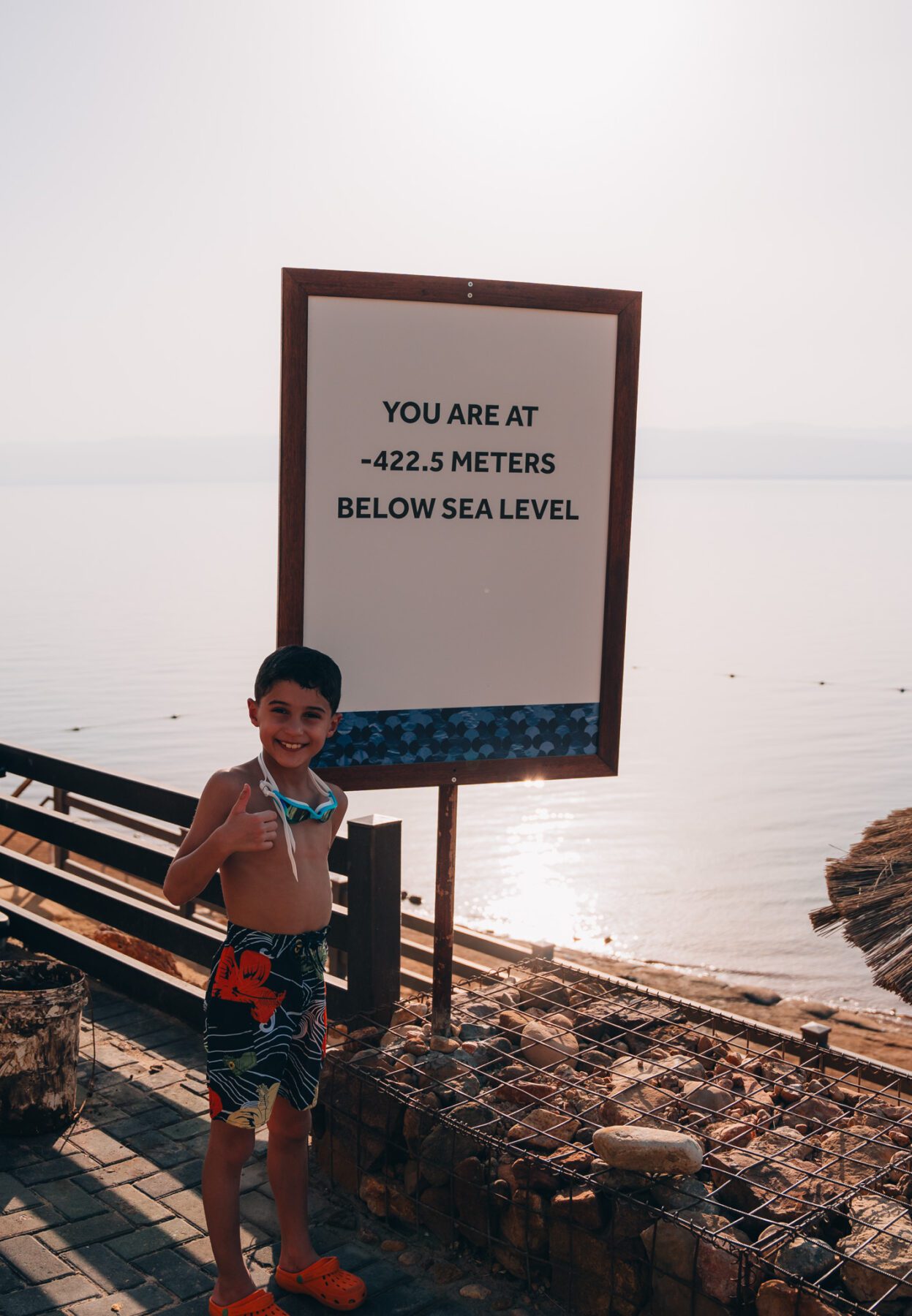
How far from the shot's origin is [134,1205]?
4.71m

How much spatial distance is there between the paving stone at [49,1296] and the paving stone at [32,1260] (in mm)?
45

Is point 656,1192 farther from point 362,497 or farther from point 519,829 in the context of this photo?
point 519,829

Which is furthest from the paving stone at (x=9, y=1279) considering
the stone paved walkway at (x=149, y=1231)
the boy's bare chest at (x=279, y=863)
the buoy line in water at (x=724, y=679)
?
the buoy line in water at (x=724, y=679)

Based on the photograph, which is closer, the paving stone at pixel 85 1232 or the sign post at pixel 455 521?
the paving stone at pixel 85 1232

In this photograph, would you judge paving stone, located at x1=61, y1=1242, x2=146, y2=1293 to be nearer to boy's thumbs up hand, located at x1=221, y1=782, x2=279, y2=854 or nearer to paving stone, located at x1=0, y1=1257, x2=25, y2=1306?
paving stone, located at x1=0, y1=1257, x2=25, y2=1306

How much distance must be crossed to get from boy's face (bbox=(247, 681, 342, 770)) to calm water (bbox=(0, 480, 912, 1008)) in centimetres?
926

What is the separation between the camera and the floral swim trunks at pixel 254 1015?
392 cm

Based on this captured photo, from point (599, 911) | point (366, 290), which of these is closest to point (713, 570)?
point (599, 911)

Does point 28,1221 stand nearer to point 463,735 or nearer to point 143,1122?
point 143,1122

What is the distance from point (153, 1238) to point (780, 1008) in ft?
25.9

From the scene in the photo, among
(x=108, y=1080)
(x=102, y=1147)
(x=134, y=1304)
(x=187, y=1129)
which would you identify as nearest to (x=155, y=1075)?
(x=108, y=1080)

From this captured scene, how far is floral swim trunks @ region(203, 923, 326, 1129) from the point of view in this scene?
3.92 meters

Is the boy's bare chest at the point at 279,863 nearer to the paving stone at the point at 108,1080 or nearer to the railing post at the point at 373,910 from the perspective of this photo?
the railing post at the point at 373,910

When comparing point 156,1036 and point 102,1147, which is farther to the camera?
point 156,1036
